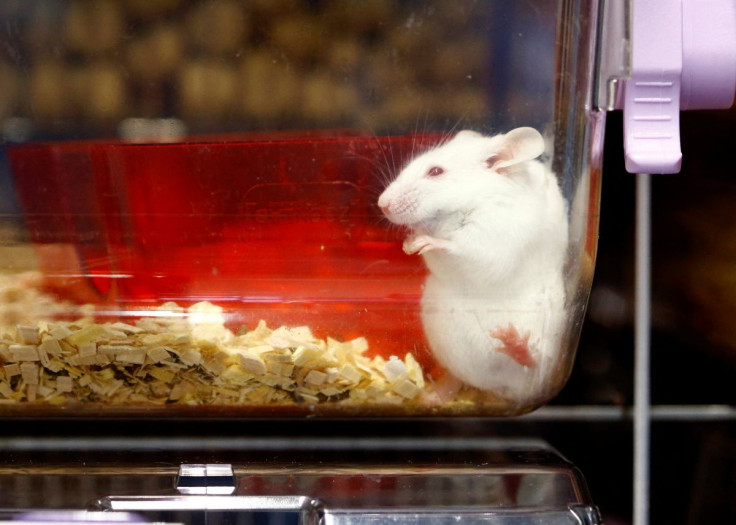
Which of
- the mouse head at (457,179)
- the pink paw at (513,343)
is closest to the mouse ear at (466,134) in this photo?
the mouse head at (457,179)

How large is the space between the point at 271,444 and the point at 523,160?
0.35 m

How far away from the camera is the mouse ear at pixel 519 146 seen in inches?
18.9

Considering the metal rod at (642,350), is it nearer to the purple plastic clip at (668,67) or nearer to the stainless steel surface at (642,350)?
the stainless steel surface at (642,350)

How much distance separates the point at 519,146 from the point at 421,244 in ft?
0.28

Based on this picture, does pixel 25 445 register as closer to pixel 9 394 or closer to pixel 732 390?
pixel 9 394

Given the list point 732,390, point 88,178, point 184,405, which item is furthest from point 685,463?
point 88,178

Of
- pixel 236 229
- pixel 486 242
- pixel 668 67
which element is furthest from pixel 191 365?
pixel 668 67

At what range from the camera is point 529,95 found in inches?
18.9

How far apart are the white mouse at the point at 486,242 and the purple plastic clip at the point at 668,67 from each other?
0.06m

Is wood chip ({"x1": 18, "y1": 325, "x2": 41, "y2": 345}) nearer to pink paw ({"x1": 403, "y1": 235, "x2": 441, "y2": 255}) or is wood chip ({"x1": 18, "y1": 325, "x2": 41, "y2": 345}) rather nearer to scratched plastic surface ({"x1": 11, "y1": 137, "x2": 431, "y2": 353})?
scratched plastic surface ({"x1": 11, "y1": 137, "x2": 431, "y2": 353})

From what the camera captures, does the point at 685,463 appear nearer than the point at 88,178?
No

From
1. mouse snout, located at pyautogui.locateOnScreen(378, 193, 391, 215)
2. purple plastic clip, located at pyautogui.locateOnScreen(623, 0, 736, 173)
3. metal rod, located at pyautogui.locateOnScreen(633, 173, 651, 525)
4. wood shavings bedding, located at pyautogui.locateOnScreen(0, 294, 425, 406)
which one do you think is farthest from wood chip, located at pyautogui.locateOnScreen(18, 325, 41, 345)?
metal rod, located at pyautogui.locateOnScreen(633, 173, 651, 525)

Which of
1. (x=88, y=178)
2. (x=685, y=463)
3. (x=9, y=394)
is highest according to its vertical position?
(x=88, y=178)

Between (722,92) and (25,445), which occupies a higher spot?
(722,92)
